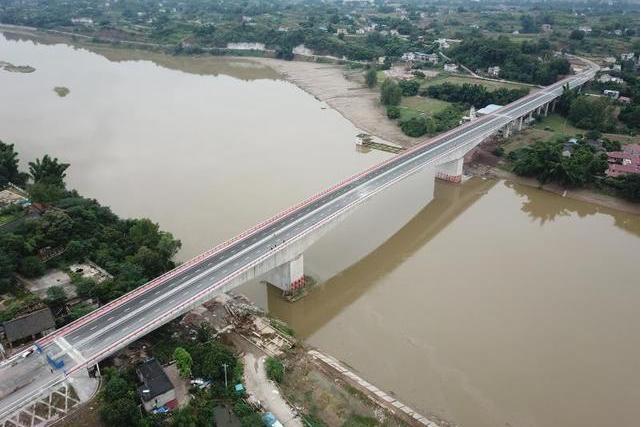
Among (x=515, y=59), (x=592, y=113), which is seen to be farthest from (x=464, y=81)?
(x=592, y=113)

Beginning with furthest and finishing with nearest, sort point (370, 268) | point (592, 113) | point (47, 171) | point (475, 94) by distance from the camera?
point (475, 94) < point (592, 113) < point (47, 171) < point (370, 268)

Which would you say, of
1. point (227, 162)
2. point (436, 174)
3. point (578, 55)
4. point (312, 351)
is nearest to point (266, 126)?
point (227, 162)

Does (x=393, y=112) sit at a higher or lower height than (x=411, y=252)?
higher

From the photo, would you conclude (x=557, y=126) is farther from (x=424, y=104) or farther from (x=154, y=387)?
(x=154, y=387)

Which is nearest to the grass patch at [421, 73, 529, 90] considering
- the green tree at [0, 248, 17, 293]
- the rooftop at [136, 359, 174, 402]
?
the green tree at [0, 248, 17, 293]

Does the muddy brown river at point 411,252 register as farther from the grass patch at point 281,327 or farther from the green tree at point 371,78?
the green tree at point 371,78

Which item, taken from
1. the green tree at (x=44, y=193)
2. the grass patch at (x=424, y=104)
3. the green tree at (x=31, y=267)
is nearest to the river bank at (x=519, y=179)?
the grass patch at (x=424, y=104)
